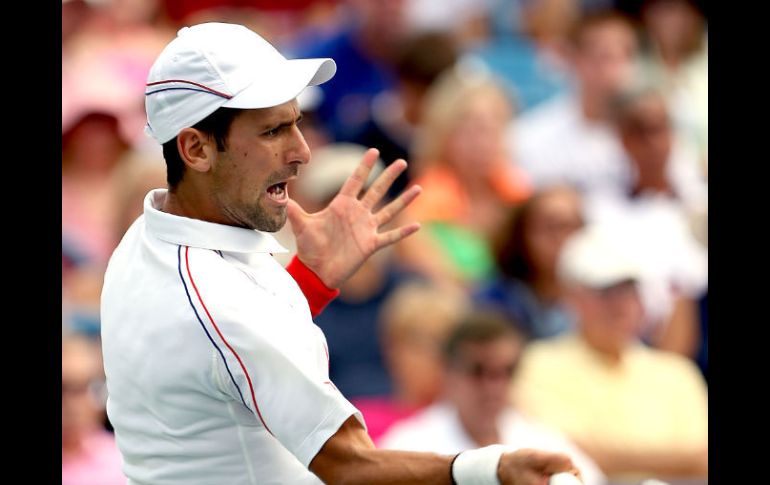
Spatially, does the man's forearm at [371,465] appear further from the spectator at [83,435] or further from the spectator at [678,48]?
the spectator at [678,48]

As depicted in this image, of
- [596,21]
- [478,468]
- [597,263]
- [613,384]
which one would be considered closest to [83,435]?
[613,384]

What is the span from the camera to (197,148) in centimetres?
341

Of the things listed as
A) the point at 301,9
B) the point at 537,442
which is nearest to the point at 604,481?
the point at 537,442

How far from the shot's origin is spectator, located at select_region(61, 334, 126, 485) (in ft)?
19.2

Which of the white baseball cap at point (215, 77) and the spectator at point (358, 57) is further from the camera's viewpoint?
the spectator at point (358, 57)

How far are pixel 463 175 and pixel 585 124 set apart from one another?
3.24 ft

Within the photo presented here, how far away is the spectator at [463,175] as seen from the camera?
7.06m

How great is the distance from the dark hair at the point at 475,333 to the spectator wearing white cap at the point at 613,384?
0.30m

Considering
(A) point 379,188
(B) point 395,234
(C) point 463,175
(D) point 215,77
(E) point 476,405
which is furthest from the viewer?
(C) point 463,175

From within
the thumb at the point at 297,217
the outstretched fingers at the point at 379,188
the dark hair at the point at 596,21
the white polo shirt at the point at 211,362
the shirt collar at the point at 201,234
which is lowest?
the white polo shirt at the point at 211,362

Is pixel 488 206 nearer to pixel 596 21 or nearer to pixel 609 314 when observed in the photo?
pixel 609 314

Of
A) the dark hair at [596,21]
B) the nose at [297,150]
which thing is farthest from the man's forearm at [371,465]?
the dark hair at [596,21]

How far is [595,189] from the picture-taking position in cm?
779

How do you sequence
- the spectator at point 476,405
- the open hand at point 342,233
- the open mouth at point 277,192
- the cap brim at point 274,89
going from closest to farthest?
the cap brim at point 274,89
the open mouth at point 277,192
the open hand at point 342,233
the spectator at point 476,405
